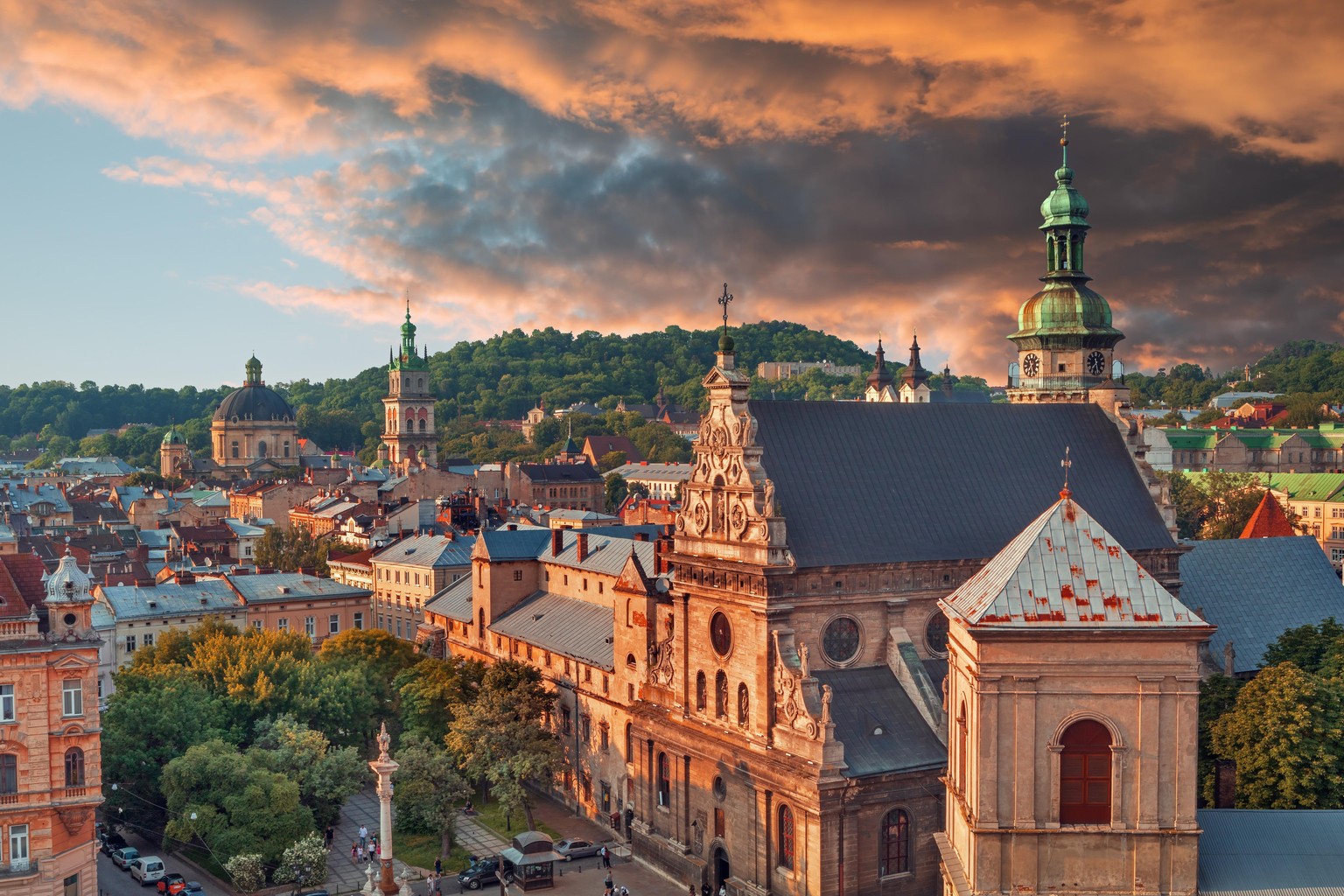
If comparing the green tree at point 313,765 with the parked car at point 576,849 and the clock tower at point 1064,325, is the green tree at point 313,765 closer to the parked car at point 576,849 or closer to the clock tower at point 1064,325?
the parked car at point 576,849

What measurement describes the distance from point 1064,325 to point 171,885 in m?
56.3

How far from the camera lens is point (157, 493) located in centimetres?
19262

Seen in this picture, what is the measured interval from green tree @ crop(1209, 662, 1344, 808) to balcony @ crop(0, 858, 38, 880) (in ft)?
154

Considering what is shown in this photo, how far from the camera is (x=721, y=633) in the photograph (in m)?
56.5

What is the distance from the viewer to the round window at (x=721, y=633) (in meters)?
55.8

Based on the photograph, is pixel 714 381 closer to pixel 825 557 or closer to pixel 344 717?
pixel 825 557

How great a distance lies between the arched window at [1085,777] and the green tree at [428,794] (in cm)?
3802

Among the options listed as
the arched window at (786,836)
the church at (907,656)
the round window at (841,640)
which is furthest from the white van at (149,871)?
the round window at (841,640)

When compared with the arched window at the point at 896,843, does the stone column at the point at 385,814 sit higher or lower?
higher

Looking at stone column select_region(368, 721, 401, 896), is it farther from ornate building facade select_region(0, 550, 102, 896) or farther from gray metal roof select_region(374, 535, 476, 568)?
gray metal roof select_region(374, 535, 476, 568)

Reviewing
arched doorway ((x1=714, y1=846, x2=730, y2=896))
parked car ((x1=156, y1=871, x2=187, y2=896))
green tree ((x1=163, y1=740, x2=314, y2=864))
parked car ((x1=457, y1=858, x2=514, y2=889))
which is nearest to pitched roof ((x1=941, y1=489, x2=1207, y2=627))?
arched doorway ((x1=714, y1=846, x2=730, y2=896))

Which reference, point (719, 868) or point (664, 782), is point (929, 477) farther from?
point (719, 868)

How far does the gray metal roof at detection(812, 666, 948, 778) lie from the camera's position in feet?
168

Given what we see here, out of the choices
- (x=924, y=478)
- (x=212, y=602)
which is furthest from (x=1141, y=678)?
(x=212, y=602)
